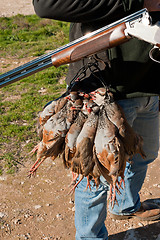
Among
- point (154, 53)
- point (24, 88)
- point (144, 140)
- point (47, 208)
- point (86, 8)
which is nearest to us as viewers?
point (86, 8)

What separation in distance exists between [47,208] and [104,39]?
5.45ft

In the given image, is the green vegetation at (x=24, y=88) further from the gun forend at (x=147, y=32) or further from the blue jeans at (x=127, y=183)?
the gun forend at (x=147, y=32)

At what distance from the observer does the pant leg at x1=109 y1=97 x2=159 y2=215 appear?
1.92 meters

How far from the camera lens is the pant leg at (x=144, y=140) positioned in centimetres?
192

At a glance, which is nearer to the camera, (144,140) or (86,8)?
(86,8)

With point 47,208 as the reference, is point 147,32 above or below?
above

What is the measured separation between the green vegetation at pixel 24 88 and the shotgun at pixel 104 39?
40.6 inches

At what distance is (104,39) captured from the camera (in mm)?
1623

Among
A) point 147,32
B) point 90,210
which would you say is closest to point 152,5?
point 147,32

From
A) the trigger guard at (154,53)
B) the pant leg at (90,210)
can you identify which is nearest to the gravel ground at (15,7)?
the pant leg at (90,210)

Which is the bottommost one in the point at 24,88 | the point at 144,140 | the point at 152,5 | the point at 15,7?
the point at 144,140

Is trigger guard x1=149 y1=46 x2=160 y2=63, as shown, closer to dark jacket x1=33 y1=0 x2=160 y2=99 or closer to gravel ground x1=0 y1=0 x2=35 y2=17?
dark jacket x1=33 y1=0 x2=160 y2=99

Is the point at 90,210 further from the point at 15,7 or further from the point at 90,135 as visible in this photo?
the point at 15,7

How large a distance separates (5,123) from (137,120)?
2123 millimetres
